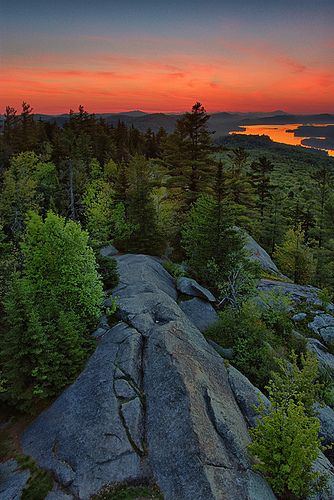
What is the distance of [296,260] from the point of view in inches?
1747

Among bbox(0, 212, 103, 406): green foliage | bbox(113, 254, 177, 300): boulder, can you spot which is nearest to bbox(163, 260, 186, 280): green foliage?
bbox(113, 254, 177, 300): boulder

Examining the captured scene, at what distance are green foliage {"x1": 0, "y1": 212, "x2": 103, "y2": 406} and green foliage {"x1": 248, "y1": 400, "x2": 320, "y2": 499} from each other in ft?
26.4

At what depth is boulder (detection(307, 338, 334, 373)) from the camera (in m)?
22.4

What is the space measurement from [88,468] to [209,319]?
13359mm

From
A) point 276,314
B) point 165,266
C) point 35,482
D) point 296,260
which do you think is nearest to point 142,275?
point 165,266

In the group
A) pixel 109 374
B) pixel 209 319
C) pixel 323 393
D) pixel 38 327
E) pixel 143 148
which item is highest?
pixel 143 148

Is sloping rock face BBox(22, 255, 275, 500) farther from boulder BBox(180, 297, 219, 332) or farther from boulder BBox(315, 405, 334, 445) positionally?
boulder BBox(180, 297, 219, 332)

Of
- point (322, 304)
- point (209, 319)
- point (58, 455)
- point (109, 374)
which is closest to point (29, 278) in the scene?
point (109, 374)

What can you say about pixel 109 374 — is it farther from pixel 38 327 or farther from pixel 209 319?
pixel 209 319

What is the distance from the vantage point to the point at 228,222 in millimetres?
26969

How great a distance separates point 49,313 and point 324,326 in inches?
828

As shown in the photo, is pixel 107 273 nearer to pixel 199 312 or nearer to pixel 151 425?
pixel 199 312

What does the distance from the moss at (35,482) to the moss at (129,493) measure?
1.68m

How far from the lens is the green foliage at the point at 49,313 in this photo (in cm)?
Answer: 1382
